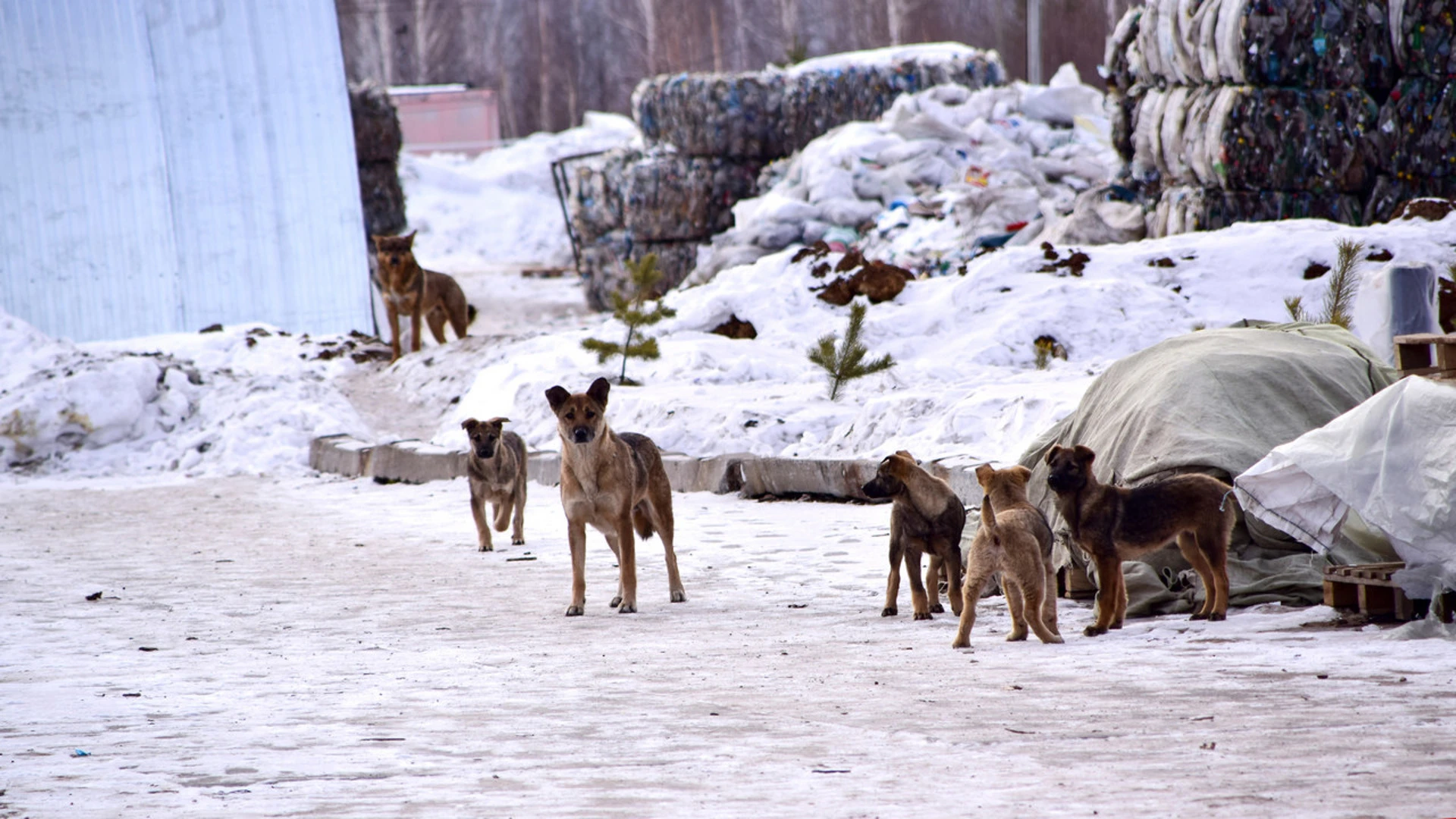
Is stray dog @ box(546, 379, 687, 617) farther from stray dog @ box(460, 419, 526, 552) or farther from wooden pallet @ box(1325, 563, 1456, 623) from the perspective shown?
wooden pallet @ box(1325, 563, 1456, 623)

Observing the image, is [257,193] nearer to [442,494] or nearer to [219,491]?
[219,491]

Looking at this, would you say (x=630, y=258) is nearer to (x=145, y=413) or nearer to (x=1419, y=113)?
(x=145, y=413)

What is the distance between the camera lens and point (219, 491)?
13.8 meters

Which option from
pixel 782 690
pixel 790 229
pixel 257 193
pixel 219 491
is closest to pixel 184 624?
pixel 782 690

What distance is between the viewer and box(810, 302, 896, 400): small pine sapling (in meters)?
13.0

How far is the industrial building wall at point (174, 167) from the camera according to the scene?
A: 821 inches

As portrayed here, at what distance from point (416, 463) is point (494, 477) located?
4.34 metres

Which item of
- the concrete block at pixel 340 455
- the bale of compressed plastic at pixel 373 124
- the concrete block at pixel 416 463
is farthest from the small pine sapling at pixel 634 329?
the bale of compressed plastic at pixel 373 124

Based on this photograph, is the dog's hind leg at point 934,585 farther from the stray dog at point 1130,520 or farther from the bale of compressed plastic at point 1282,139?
the bale of compressed plastic at point 1282,139

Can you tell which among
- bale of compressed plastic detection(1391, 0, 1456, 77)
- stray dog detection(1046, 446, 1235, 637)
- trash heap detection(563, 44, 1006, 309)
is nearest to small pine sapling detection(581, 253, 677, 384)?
stray dog detection(1046, 446, 1235, 637)

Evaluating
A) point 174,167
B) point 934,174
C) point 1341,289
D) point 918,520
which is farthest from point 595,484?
point 934,174

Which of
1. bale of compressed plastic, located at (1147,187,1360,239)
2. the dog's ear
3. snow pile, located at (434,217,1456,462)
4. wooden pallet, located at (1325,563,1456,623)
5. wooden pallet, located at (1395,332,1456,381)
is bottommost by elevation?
snow pile, located at (434,217,1456,462)

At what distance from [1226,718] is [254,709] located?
10.0ft

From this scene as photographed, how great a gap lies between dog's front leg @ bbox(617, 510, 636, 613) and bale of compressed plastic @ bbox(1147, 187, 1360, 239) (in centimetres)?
1282
